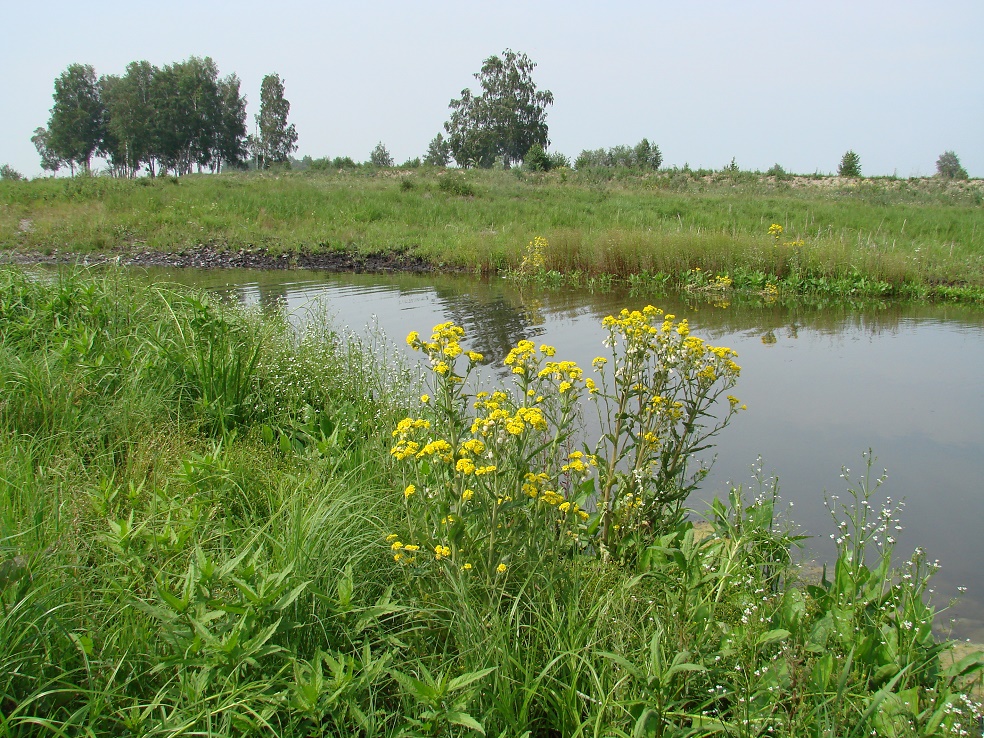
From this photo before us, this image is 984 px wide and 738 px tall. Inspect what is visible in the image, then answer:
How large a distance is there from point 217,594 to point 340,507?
63cm

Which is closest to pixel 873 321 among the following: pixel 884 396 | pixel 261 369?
pixel 884 396

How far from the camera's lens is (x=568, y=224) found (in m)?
21.3

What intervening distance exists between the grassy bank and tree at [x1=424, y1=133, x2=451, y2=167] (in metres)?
44.4

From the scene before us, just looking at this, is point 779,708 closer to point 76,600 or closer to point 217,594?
point 217,594

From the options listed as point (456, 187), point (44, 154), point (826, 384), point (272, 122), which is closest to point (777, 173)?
point (456, 187)

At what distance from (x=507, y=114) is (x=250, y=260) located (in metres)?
50.2

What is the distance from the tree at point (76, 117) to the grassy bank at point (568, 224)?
47.9 m

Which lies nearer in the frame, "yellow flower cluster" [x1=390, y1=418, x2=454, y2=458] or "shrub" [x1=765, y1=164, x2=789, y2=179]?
"yellow flower cluster" [x1=390, y1=418, x2=454, y2=458]

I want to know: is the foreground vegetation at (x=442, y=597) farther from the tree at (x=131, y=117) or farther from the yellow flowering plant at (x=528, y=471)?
the tree at (x=131, y=117)

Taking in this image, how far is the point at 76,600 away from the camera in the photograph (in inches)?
90.5

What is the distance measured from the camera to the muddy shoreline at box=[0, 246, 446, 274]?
18.3m

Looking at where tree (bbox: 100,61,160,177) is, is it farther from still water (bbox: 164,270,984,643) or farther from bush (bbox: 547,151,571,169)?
still water (bbox: 164,270,984,643)

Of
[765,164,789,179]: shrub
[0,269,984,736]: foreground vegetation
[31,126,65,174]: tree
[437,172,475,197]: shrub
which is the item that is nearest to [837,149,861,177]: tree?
[765,164,789,179]: shrub

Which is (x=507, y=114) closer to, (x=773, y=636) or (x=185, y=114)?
(x=185, y=114)
